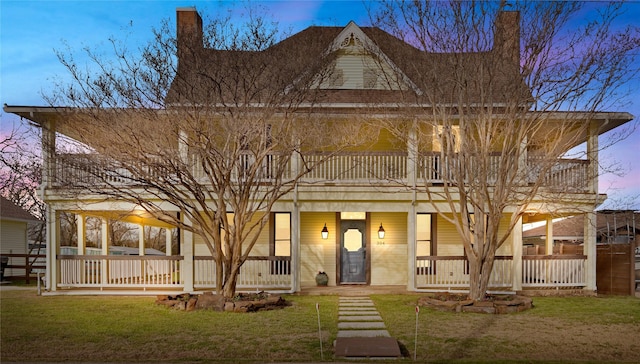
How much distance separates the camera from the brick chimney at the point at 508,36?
1361 cm

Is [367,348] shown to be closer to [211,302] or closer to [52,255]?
[211,302]

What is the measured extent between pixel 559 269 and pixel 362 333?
30.8 ft

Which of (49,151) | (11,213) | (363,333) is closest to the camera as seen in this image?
(363,333)

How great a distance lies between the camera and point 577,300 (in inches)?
630

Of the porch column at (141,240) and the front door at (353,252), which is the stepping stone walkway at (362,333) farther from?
the porch column at (141,240)

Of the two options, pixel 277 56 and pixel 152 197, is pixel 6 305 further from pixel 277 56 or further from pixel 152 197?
pixel 277 56

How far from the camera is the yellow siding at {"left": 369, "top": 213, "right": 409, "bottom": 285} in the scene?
1925cm

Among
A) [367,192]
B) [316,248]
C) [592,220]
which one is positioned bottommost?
[316,248]

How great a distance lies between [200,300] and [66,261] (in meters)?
5.94

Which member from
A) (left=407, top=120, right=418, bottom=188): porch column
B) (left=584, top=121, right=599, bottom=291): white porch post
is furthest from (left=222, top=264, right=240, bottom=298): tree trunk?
(left=584, top=121, right=599, bottom=291): white porch post

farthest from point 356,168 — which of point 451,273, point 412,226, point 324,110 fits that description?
point 451,273

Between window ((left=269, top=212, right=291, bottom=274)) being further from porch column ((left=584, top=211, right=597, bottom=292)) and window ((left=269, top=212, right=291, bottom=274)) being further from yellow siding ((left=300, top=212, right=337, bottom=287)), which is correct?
porch column ((left=584, top=211, right=597, bottom=292))

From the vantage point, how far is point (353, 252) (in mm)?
19359

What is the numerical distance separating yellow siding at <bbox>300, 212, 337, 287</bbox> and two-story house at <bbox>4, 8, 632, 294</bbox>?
0.12 ft
